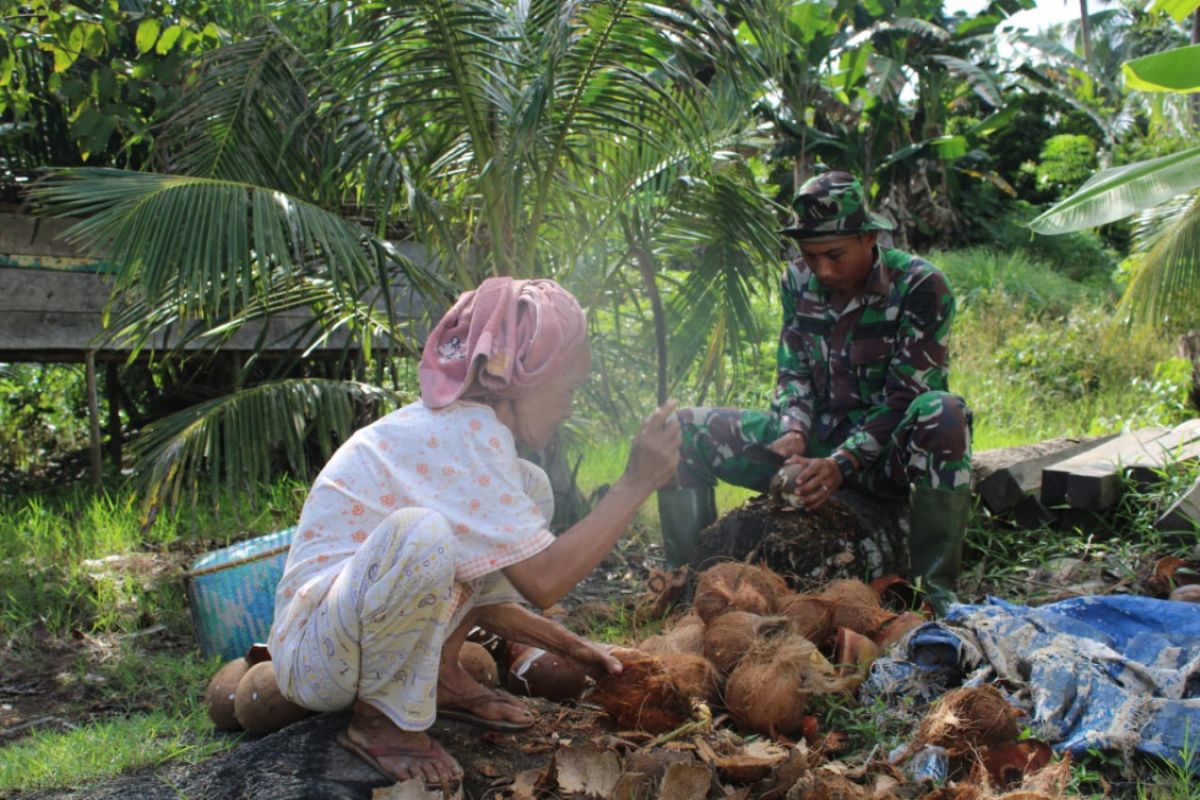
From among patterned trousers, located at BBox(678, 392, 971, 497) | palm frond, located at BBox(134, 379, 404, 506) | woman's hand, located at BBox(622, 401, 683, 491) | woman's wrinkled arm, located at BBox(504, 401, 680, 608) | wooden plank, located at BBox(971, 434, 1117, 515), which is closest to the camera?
woman's wrinkled arm, located at BBox(504, 401, 680, 608)

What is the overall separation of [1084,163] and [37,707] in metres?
17.7

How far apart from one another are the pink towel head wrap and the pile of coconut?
0.77 metres

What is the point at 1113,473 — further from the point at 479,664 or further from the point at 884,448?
the point at 479,664

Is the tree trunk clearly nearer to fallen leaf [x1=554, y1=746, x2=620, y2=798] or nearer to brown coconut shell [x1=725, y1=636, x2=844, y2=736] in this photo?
brown coconut shell [x1=725, y1=636, x2=844, y2=736]

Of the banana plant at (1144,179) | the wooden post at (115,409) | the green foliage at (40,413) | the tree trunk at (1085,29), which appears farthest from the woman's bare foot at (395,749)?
the tree trunk at (1085,29)

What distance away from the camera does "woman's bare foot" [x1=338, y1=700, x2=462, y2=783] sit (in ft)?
7.45

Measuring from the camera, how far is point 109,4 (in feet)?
14.4

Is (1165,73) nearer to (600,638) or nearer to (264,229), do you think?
(600,638)

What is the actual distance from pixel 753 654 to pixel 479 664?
2.32 feet

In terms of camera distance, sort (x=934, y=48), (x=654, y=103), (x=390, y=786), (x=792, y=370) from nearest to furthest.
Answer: (x=390, y=786)
(x=792, y=370)
(x=654, y=103)
(x=934, y=48)

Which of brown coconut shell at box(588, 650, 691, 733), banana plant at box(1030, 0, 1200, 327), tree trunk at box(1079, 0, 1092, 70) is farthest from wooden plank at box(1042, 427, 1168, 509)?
tree trunk at box(1079, 0, 1092, 70)

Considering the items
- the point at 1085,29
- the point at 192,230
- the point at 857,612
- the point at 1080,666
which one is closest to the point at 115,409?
the point at 192,230

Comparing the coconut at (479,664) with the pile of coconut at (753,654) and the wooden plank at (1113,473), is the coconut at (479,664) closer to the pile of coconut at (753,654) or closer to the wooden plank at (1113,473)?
the pile of coconut at (753,654)

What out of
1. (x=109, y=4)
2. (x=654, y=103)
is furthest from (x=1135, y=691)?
(x=109, y=4)
